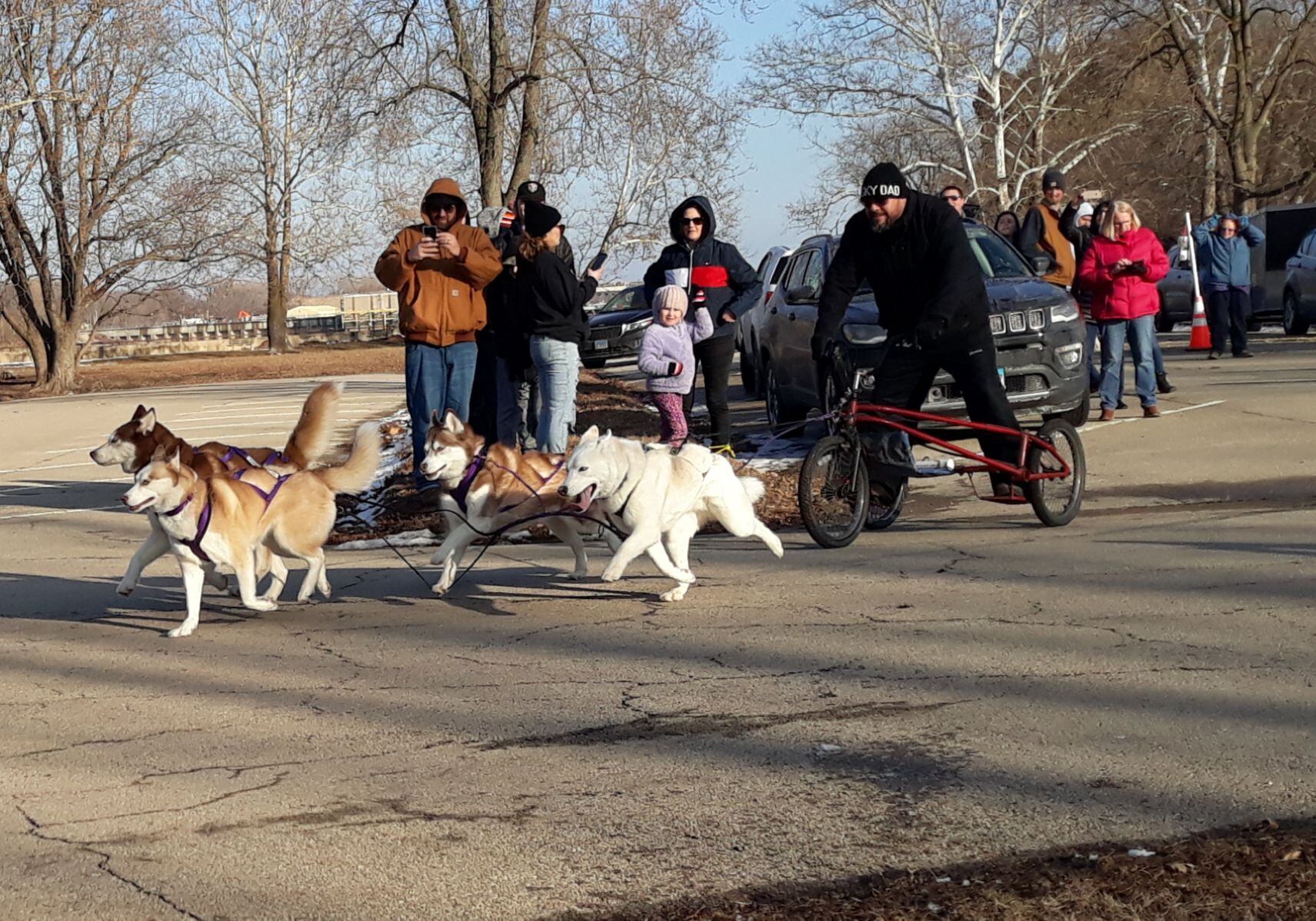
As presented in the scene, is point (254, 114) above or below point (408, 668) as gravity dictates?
above

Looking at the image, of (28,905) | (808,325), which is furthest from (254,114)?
(28,905)

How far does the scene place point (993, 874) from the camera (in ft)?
13.5

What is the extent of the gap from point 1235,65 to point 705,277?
113 ft

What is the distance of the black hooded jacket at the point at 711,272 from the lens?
12008mm

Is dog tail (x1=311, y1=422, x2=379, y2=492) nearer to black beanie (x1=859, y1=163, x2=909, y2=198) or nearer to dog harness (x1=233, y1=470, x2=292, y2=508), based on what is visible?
dog harness (x1=233, y1=470, x2=292, y2=508)

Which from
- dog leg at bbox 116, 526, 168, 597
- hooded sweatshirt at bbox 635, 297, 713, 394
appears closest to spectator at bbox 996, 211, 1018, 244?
hooded sweatshirt at bbox 635, 297, 713, 394

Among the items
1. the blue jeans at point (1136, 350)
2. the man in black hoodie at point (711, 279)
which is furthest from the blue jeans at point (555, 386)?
the blue jeans at point (1136, 350)

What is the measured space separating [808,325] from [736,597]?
6631 millimetres

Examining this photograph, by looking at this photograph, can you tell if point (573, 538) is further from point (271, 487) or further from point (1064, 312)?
point (1064, 312)

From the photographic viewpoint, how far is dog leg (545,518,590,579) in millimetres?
8648

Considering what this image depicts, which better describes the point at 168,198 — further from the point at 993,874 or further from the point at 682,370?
the point at 993,874

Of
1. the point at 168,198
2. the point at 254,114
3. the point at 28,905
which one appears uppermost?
the point at 254,114

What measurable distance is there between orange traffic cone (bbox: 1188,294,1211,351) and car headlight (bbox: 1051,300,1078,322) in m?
9.36

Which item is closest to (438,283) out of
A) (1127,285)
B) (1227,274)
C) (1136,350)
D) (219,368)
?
(1127,285)
